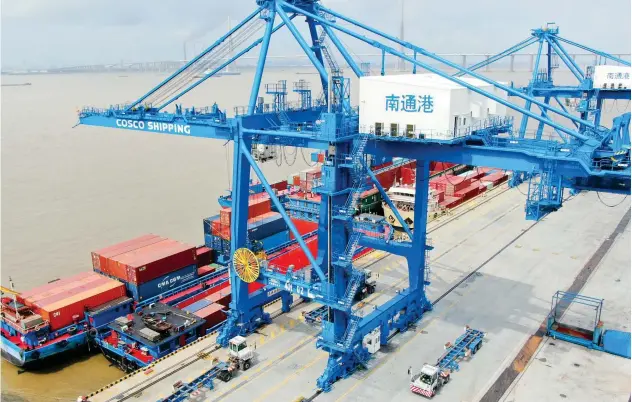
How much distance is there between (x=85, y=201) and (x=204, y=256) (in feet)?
67.0

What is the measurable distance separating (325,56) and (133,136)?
6185cm

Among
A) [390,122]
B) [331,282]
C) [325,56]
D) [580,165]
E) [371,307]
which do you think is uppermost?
[325,56]

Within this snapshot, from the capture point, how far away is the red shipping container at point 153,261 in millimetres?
25031

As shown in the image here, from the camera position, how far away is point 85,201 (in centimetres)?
4497

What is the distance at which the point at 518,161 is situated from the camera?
1792 centimetres

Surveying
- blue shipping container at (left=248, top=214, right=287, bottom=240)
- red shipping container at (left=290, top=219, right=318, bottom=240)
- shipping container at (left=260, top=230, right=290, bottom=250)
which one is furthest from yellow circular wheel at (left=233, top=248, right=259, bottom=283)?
red shipping container at (left=290, top=219, right=318, bottom=240)

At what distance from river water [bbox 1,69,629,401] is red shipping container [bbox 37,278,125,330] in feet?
6.63

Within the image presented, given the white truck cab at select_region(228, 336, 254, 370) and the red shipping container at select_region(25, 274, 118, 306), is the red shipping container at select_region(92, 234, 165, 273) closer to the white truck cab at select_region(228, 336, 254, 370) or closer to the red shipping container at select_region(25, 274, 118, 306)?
the red shipping container at select_region(25, 274, 118, 306)

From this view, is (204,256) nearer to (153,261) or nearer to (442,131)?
(153,261)

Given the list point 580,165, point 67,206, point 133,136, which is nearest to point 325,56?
point 580,165

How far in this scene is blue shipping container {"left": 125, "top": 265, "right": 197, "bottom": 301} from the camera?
25.1 m

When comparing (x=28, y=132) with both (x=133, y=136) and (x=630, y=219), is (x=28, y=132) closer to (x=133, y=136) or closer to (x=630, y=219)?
(x=133, y=136)

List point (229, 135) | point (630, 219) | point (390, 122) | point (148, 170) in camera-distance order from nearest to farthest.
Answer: point (390, 122)
point (229, 135)
point (630, 219)
point (148, 170)

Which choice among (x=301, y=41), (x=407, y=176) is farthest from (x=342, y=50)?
(x=407, y=176)
